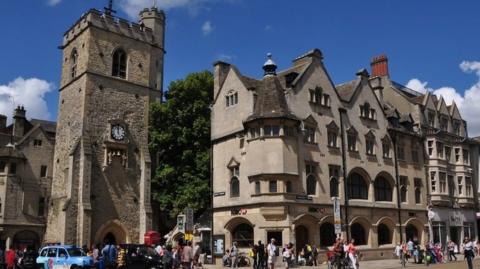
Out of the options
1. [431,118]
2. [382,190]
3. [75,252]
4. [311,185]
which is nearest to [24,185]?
[75,252]

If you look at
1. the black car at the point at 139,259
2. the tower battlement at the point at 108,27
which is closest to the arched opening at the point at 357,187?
the black car at the point at 139,259

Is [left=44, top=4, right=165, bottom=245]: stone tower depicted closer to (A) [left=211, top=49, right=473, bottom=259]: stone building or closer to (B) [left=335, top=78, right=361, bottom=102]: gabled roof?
(A) [left=211, top=49, right=473, bottom=259]: stone building

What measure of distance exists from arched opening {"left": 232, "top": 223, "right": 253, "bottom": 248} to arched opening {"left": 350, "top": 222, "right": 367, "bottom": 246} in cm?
786

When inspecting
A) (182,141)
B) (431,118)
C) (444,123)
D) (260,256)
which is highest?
(431,118)

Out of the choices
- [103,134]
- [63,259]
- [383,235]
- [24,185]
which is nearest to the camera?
[63,259]

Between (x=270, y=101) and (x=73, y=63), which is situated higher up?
(x=73, y=63)

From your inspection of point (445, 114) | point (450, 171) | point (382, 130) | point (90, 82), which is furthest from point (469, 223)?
point (90, 82)

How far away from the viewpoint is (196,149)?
42500 millimetres

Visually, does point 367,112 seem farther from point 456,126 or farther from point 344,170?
point 456,126

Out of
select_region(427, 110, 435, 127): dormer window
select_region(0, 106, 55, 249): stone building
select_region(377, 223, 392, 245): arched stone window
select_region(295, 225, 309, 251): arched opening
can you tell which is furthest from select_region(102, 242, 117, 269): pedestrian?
select_region(427, 110, 435, 127): dormer window

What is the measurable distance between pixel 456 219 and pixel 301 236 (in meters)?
19.5

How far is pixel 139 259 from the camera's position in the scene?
27.3 meters

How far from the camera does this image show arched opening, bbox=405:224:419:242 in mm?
41400

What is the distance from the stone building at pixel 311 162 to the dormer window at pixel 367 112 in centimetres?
8
